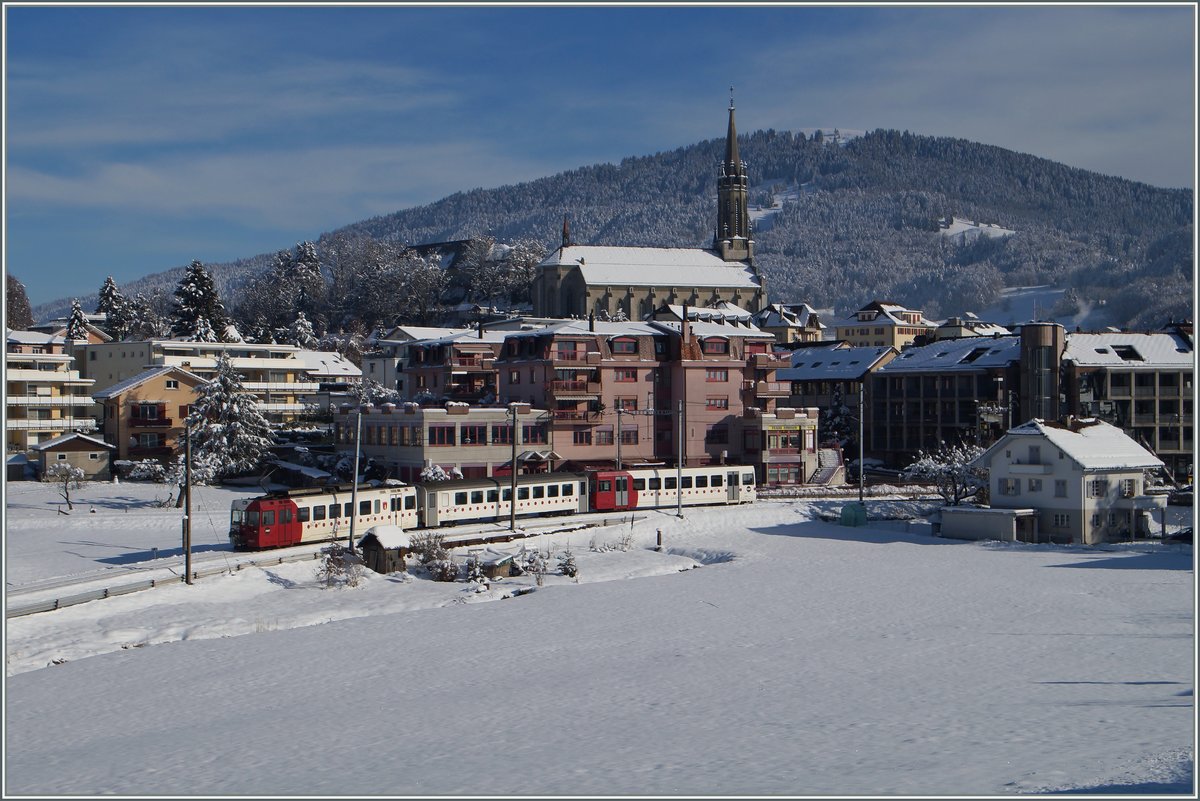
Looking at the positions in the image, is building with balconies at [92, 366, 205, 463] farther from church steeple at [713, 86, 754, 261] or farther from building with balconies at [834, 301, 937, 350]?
church steeple at [713, 86, 754, 261]

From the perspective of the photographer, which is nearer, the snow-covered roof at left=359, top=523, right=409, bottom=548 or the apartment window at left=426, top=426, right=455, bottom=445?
the snow-covered roof at left=359, top=523, right=409, bottom=548

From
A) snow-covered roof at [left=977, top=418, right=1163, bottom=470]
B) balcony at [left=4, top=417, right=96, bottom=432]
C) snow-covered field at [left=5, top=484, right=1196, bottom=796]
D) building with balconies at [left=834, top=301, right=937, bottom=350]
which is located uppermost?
building with balconies at [left=834, top=301, right=937, bottom=350]

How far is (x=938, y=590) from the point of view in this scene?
36.6 metres

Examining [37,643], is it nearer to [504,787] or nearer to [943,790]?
[504,787]

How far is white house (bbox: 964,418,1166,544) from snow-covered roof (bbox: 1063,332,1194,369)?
70.9 ft

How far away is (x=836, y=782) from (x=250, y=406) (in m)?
48.5

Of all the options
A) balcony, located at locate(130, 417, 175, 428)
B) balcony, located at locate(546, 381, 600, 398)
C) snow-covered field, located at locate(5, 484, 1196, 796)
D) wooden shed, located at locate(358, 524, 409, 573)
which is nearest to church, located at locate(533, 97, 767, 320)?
balcony, located at locate(546, 381, 600, 398)

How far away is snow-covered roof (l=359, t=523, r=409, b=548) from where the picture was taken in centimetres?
3900

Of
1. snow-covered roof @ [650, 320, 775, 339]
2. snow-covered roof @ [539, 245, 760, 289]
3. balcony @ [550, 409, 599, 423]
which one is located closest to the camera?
balcony @ [550, 409, 599, 423]

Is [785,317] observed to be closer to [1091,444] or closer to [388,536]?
[1091,444]

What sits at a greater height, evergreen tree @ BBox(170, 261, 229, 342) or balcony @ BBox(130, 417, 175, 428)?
evergreen tree @ BBox(170, 261, 229, 342)

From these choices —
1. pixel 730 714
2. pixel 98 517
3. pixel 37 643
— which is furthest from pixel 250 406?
pixel 730 714

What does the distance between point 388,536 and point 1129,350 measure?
175 feet

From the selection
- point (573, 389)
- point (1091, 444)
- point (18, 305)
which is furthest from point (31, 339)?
point (18, 305)
